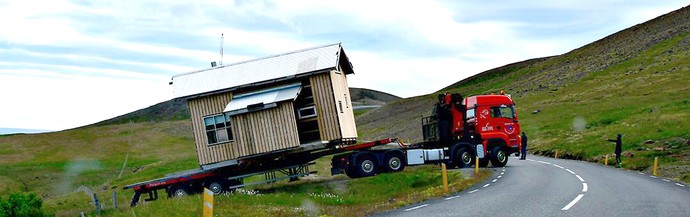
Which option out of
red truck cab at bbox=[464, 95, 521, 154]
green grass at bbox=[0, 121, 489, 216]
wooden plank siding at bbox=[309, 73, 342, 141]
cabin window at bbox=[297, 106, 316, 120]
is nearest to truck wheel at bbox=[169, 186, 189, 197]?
green grass at bbox=[0, 121, 489, 216]

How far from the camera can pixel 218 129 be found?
98.2 feet

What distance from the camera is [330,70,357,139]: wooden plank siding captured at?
29375 millimetres

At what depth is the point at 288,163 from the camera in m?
30.1

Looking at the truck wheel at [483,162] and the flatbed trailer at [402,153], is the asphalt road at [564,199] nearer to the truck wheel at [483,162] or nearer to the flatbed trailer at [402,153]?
the flatbed trailer at [402,153]

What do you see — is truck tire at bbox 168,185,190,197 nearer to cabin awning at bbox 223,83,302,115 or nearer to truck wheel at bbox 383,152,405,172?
cabin awning at bbox 223,83,302,115

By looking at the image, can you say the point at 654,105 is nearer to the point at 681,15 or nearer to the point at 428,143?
the point at 428,143

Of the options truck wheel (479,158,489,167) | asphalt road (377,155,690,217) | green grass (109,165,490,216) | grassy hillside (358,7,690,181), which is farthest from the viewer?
grassy hillside (358,7,690,181)

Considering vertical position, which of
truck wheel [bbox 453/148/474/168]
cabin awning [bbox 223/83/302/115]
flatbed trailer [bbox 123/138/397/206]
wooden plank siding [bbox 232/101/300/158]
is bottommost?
truck wheel [bbox 453/148/474/168]

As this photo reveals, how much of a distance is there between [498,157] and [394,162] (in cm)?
661

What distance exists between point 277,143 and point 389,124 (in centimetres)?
8276

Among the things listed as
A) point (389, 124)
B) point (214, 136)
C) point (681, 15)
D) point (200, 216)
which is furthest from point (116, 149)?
point (681, 15)

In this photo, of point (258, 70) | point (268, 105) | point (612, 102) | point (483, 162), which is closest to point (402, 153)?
point (483, 162)

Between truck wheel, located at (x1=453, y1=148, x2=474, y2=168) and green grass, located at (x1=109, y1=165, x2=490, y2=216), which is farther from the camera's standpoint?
truck wheel, located at (x1=453, y1=148, x2=474, y2=168)

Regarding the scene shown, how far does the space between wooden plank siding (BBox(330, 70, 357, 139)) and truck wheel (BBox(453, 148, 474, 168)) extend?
5.55m
